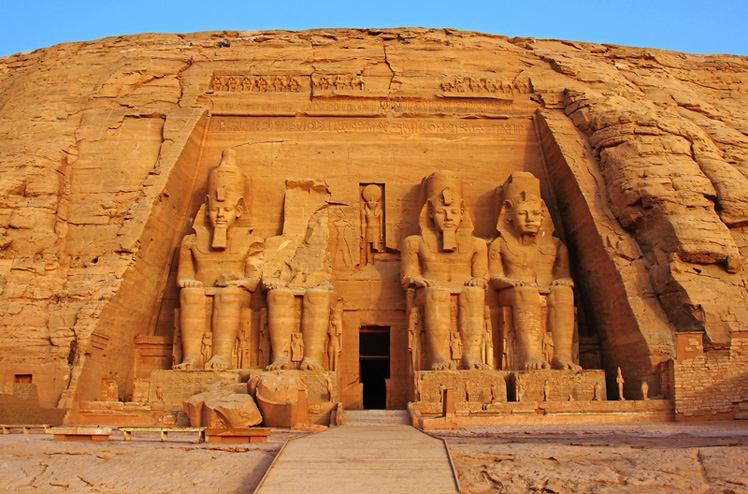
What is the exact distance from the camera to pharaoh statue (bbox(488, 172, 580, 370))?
41.9 feet

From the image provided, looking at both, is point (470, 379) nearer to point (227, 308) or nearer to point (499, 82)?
point (227, 308)

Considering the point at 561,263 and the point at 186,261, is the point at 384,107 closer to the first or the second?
the point at 561,263

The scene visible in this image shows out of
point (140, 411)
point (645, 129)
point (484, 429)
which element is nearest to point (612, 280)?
point (645, 129)

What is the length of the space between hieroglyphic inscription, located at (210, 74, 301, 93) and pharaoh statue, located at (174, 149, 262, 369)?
5.47ft

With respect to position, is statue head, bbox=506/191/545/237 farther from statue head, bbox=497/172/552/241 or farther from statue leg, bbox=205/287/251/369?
statue leg, bbox=205/287/251/369

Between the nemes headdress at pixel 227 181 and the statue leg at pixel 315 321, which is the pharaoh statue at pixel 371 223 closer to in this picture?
the statue leg at pixel 315 321

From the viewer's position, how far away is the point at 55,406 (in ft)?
36.5

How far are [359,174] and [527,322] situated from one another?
4008 mm

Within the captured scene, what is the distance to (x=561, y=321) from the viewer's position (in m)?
12.9

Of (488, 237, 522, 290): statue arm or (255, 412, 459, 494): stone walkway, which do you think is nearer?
(255, 412, 459, 494): stone walkway

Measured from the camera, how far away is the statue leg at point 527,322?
12.7 m

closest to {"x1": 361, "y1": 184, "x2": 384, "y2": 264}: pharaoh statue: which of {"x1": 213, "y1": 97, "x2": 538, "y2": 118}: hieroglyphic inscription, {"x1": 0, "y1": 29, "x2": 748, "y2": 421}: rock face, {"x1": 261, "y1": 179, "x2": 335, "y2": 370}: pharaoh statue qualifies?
{"x1": 0, "y1": 29, "x2": 748, "y2": 421}: rock face

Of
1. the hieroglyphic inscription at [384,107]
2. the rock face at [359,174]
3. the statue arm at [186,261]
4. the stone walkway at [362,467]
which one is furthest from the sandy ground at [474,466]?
the hieroglyphic inscription at [384,107]

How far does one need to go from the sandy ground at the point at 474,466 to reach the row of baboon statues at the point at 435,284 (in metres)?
4.16
